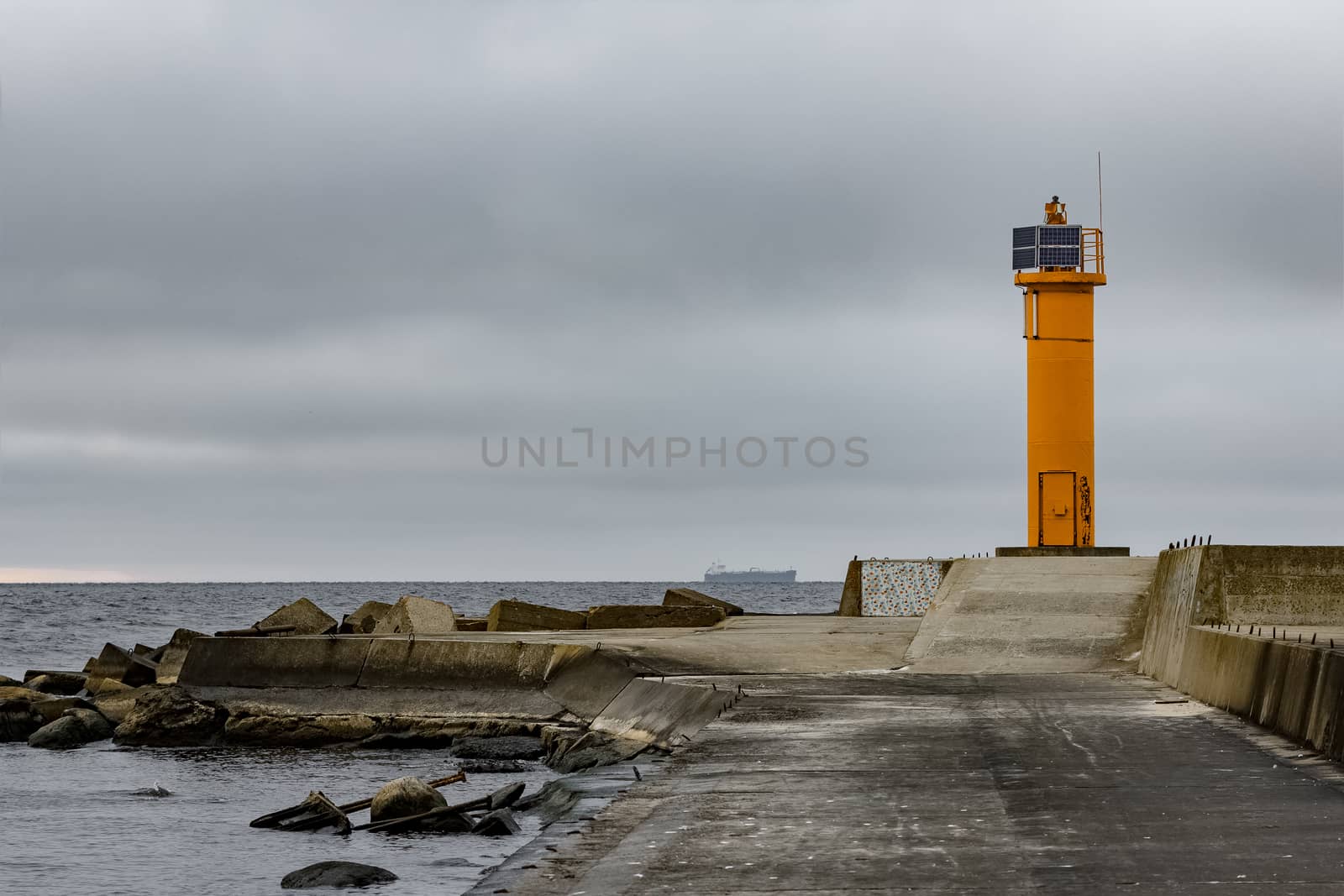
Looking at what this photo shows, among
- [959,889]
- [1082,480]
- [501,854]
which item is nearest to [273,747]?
[501,854]

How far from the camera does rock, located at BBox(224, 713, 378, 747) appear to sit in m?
17.8

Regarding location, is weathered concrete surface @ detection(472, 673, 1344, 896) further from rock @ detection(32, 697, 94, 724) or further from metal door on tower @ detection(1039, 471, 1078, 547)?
metal door on tower @ detection(1039, 471, 1078, 547)

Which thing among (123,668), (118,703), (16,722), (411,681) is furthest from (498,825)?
(123,668)

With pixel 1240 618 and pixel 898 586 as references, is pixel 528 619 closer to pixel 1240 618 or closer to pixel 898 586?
pixel 898 586

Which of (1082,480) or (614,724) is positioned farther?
(1082,480)

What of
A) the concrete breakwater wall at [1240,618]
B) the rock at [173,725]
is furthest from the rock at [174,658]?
the concrete breakwater wall at [1240,618]

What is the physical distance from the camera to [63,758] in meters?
17.8

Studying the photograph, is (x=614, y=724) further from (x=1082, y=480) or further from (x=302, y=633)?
(x=1082, y=480)

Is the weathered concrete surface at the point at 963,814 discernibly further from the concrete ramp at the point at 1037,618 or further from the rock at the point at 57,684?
the rock at the point at 57,684

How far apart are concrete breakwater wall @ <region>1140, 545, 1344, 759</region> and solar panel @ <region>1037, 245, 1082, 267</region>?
11695 mm

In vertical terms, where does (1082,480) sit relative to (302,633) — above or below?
above

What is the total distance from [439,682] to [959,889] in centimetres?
1275

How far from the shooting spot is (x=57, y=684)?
85.8ft

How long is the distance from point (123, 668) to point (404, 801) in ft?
53.1
